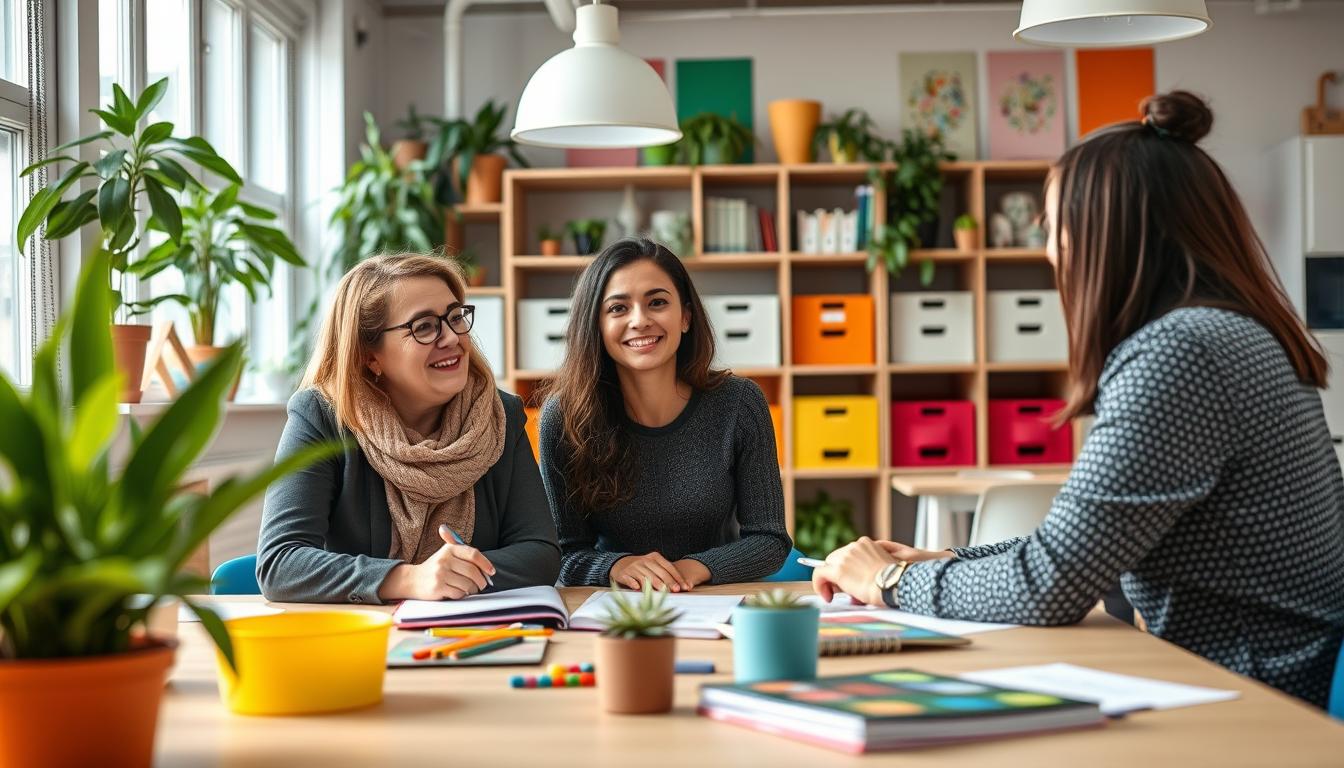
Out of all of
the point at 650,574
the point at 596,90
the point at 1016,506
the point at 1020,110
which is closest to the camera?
the point at 650,574

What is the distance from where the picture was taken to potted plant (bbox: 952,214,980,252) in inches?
197

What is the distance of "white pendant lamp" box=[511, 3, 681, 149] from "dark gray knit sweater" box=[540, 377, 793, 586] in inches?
20.9

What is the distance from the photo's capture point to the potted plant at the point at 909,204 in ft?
16.2

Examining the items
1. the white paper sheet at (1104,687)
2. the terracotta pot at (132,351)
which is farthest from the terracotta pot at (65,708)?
the terracotta pot at (132,351)

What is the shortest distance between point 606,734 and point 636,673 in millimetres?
65

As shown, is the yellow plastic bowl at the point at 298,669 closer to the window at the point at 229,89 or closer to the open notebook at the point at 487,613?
the open notebook at the point at 487,613

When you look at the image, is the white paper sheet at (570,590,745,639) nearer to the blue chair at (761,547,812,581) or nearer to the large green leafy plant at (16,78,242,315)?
the blue chair at (761,547,812,581)

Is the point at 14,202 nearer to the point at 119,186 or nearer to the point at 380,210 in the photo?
the point at 119,186

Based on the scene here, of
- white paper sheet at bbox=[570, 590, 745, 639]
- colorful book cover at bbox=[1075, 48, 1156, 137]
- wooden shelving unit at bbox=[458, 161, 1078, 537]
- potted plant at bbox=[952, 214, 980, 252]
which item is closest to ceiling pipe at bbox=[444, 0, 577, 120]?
wooden shelving unit at bbox=[458, 161, 1078, 537]

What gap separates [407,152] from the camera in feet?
16.4

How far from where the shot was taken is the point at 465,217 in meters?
5.27

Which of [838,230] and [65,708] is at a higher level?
[838,230]

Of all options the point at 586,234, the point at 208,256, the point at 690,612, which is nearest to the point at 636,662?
the point at 690,612

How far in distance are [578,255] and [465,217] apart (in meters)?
0.52
